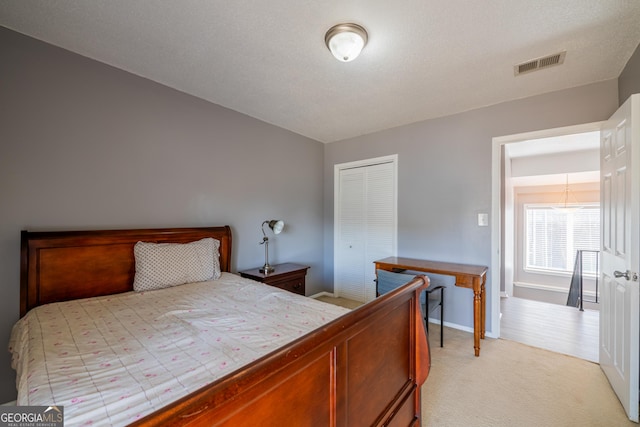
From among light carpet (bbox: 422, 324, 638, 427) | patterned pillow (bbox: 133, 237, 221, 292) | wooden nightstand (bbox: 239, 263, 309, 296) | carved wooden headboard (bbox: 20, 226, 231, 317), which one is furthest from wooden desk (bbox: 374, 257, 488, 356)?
carved wooden headboard (bbox: 20, 226, 231, 317)

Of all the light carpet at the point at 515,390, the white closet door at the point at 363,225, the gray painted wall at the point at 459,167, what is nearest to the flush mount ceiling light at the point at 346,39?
the gray painted wall at the point at 459,167

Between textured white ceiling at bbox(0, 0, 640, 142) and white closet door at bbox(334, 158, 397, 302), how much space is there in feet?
4.16

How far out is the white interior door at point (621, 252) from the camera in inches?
62.6

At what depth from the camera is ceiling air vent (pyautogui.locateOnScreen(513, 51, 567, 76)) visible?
197 centimetres

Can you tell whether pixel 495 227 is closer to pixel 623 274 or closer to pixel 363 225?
pixel 623 274

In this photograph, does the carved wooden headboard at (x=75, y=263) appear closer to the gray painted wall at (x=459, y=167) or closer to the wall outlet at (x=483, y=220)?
the gray painted wall at (x=459, y=167)

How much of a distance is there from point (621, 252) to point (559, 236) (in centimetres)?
538

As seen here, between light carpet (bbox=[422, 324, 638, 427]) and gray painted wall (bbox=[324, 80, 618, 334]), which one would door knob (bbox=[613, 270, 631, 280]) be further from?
gray painted wall (bbox=[324, 80, 618, 334])

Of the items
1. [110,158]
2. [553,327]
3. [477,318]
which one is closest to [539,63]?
[477,318]

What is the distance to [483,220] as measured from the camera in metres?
2.84

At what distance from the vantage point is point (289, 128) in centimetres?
362

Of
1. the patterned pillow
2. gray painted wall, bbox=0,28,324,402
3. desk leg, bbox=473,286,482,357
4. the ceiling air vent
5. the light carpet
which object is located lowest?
the light carpet

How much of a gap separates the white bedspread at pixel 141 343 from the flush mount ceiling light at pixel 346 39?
1642 mm

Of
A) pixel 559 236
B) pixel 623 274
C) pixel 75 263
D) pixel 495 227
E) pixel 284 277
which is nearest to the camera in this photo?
pixel 623 274
